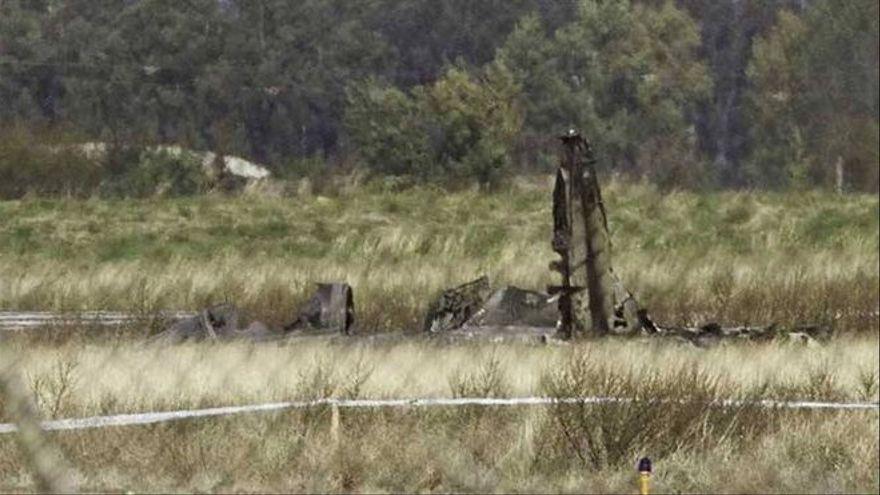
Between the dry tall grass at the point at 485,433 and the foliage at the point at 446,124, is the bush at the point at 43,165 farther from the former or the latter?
the foliage at the point at 446,124

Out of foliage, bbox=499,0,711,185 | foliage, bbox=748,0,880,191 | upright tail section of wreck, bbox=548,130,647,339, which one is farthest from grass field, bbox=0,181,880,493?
foliage, bbox=499,0,711,185

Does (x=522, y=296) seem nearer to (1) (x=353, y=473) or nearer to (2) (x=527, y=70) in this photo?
(2) (x=527, y=70)

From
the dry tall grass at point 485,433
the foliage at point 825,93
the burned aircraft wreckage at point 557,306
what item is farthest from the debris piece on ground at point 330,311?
the foliage at point 825,93

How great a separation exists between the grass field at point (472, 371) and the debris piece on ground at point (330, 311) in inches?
43.6

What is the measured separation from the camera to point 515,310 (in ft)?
58.4

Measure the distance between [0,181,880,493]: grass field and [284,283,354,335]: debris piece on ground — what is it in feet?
3.64

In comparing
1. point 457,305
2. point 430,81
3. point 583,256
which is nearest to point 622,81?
point 430,81

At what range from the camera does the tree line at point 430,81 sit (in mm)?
13344

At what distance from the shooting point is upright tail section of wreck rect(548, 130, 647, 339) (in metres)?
17.0

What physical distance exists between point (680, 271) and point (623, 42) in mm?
5248

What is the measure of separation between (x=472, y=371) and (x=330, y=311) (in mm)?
4000

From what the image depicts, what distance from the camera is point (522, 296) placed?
1806 centimetres

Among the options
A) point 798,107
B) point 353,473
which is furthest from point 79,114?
point 798,107

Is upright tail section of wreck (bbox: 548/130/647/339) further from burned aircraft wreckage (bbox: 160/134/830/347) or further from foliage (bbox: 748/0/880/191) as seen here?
foliage (bbox: 748/0/880/191)
